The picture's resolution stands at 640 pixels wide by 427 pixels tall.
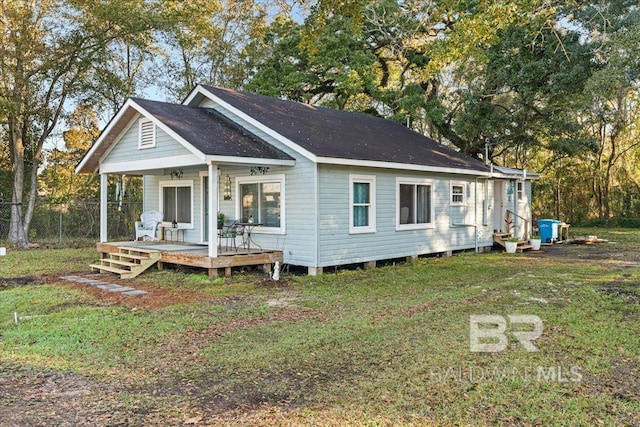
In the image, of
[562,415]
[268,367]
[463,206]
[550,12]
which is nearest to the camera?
[562,415]

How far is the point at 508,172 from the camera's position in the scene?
53.1 feet

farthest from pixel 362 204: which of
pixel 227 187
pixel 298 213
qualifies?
pixel 227 187

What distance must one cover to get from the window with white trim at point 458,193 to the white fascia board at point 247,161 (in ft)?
18.2

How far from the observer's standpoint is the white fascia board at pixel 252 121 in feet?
33.0

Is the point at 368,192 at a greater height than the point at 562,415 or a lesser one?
greater

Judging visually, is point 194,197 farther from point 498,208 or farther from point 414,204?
point 498,208

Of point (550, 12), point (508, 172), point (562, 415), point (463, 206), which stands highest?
point (550, 12)

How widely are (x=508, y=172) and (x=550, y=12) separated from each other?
8297 millimetres

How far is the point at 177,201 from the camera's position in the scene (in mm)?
13594

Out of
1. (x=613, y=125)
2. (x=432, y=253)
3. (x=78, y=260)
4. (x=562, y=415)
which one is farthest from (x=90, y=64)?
(x=613, y=125)

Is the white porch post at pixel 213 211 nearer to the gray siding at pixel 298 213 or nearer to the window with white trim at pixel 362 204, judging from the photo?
the gray siding at pixel 298 213

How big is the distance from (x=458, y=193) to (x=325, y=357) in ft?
33.9

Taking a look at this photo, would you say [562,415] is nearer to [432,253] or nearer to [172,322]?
[172,322]

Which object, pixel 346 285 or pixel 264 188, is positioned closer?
pixel 346 285
